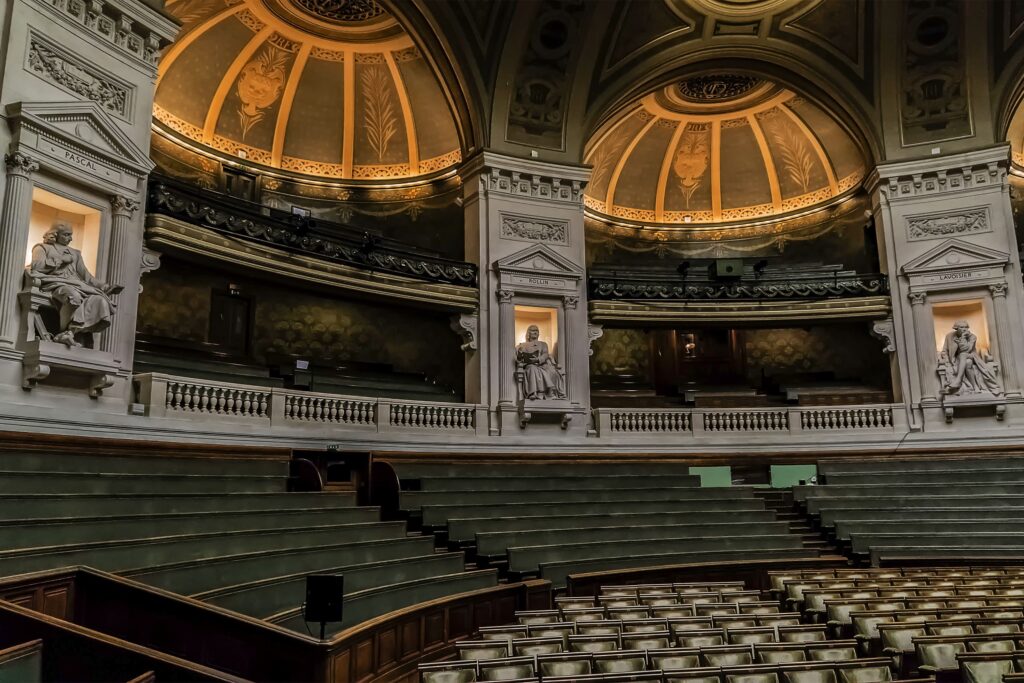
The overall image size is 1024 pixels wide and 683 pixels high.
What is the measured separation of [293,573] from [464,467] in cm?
575

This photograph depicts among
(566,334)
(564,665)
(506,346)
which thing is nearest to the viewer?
(564,665)

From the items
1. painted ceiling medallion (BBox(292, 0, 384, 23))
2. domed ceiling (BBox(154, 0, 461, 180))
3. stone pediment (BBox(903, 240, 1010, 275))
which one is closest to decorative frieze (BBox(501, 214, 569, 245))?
domed ceiling (BBox(154, 0, 461, 180))

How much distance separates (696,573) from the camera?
33.6 ft

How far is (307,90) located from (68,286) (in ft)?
32.8

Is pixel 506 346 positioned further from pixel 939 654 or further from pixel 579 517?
pixel 939 654

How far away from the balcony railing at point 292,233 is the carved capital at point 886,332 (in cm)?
892

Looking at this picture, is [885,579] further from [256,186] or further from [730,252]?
[256,186]

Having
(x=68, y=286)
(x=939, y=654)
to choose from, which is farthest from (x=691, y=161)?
(x=939, y=654)

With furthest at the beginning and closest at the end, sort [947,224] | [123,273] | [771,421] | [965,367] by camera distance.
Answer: [947,224], [771,421], [965,367], [123,273]

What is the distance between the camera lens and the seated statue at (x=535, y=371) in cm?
1424

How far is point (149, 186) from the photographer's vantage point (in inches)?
423

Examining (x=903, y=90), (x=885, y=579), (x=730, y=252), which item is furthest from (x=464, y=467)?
(x=903, y=90)

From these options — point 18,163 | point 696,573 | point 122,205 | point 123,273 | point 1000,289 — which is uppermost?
point 18,163

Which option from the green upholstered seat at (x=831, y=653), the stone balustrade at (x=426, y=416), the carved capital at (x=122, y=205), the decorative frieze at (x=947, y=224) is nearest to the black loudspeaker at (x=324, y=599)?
the green upholstered seat at (x=831, y=653)
